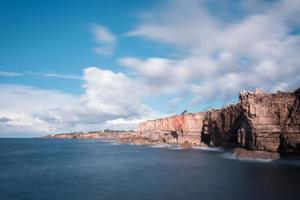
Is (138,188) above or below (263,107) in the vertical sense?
below

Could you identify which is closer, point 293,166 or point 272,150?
point 293,166

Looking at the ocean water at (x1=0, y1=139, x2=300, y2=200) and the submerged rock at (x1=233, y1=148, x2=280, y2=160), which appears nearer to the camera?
the ocean water at (x1=0, y1=139, x2=300, y2=200)

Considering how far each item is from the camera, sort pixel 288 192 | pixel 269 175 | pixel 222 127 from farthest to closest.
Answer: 1. pixel 222 127
2. pixel 269 175
3. pixel 288 192

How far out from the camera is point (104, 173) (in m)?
60.2

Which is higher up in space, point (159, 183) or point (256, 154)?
point (256, 154)

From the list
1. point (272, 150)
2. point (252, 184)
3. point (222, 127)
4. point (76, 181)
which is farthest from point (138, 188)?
point (222, 127)

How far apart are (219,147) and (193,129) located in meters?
28.9

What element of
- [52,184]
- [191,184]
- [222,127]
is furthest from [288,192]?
[222,127]

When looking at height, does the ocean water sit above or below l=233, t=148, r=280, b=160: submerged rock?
below

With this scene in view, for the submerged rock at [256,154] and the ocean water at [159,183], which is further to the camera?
the submerged rock at [256,154]

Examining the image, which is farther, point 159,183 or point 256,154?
point 256,154

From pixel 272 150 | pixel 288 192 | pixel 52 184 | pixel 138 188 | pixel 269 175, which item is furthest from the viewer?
pixel 272 150

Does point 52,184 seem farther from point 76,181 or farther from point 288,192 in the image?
point 288,192

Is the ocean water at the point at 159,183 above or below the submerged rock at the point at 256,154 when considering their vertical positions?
below
